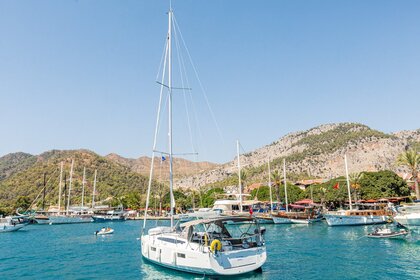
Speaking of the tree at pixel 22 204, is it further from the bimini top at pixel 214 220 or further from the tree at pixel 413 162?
the tree at pixel 413 162

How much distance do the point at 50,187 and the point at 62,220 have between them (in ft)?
265

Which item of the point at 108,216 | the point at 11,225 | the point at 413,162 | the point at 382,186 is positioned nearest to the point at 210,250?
the point at 413,162

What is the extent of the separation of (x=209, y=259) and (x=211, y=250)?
71 centimetres

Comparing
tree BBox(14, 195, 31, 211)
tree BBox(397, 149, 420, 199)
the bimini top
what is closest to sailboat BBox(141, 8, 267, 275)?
the bimini top

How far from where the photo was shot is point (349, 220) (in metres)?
67.6

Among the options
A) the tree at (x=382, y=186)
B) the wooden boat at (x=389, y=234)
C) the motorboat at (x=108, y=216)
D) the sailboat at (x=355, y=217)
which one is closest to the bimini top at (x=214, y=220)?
the wooden boat at (x=389, y=234)

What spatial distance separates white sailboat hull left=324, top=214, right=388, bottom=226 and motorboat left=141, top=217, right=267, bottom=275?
155 feet

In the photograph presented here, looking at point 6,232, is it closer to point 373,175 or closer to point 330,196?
point 330,196

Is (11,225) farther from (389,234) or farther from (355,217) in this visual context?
(355,217)

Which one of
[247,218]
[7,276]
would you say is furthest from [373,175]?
[7,276]

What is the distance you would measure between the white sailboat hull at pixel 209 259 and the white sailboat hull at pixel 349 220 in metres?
48.1

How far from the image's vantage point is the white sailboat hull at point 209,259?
73.8ft

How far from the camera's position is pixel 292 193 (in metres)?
111

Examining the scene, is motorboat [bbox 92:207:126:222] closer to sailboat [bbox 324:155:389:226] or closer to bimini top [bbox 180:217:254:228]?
sailboat [bbox 324:155:389:226]
